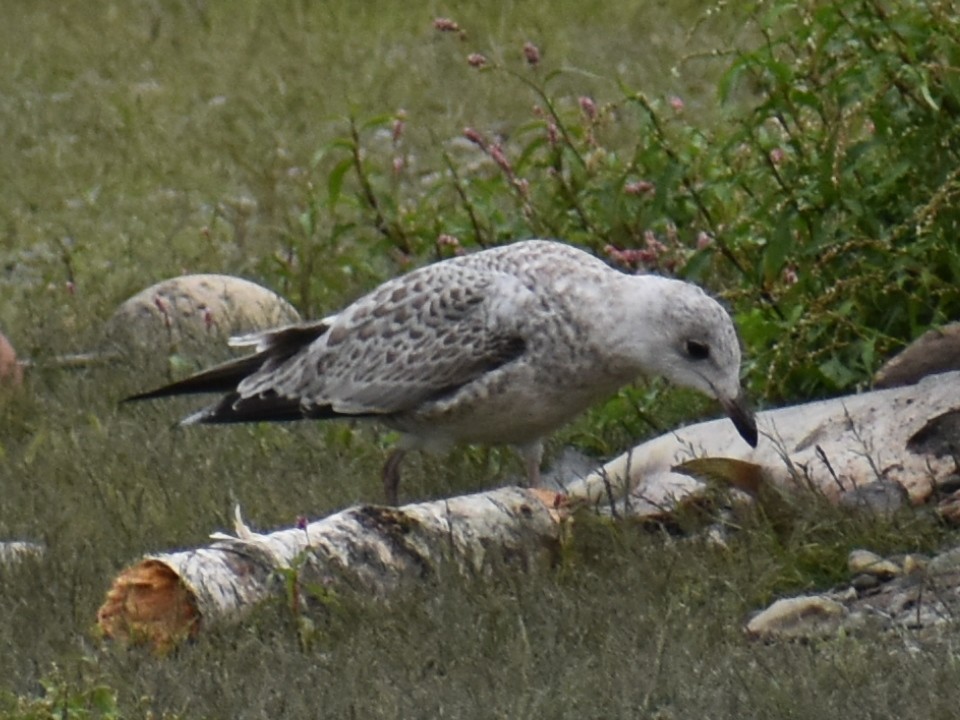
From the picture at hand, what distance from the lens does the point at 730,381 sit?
657cm

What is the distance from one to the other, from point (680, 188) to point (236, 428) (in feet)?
6.35

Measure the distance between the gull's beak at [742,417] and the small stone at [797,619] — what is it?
88 centimetres

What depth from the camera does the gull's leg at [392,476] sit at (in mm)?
7043

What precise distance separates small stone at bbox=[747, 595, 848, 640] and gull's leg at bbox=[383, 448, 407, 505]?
68.6 inches

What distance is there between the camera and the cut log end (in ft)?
18.8

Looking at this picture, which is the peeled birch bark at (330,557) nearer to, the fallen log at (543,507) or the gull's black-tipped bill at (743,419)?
the fallen log at (543,507)

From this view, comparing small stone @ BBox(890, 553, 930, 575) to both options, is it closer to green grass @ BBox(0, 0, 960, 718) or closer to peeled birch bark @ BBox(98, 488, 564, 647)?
green grass @ BBox(0, 0, 960, 718)

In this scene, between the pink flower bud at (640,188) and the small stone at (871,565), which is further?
the pink flower bud at (640,188)

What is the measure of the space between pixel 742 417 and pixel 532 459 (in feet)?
2.71

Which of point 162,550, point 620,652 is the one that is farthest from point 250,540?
point 620,652

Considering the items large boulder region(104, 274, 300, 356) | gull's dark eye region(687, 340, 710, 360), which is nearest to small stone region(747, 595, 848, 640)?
gull's dark eye region(687, 340, 710, 360)

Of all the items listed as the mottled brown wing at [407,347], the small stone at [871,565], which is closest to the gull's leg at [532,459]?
the mottled brown wing at [407,347]

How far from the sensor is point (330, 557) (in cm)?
589

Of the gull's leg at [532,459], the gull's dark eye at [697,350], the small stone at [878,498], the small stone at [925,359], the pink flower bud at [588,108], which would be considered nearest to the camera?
the small stone at [878,498]
